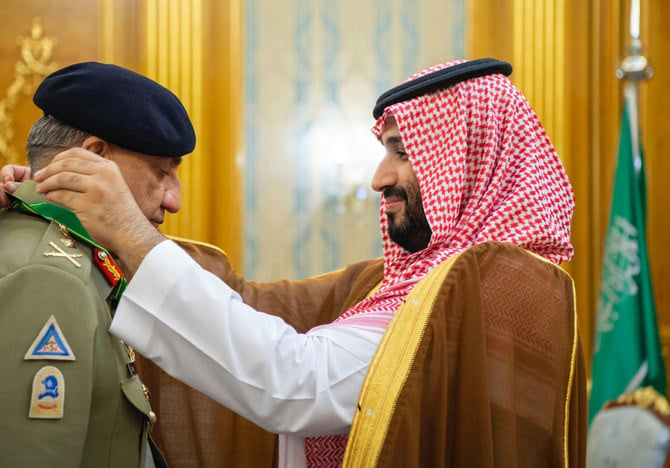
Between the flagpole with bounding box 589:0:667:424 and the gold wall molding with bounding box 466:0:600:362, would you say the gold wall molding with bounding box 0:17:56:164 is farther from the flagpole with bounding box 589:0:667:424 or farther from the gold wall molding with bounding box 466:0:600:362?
the flagpole with bounding box 589:0:667:424

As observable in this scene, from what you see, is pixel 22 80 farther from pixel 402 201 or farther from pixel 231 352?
pixel 231 352

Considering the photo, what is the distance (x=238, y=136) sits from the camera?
418 cm

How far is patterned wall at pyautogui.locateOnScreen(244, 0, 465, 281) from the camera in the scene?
4.28 metres

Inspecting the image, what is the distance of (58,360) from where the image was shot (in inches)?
46.7

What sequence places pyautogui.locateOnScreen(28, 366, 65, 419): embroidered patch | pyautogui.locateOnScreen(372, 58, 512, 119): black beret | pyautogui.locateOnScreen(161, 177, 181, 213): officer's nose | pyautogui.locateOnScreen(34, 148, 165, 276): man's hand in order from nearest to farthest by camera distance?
1. pyautogui.locateOnScreen(28, 366, 65, 419): embroidered patch
2. pyautogui.locateOnScreen(34, 148, 165, 276): man's hand
3. pyautogui.locateOnScreen(161, 177, 181, 213): officer's nose
4. pyautogui.locateOnScreen(372, 58, 512, 119): black beret

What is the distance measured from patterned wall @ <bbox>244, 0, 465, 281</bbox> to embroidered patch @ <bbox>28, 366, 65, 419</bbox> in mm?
3074

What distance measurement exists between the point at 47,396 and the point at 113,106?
0.59 meters

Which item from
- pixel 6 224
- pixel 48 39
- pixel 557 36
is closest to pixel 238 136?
pixel 48 39

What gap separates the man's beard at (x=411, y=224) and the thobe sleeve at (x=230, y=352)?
53 cm

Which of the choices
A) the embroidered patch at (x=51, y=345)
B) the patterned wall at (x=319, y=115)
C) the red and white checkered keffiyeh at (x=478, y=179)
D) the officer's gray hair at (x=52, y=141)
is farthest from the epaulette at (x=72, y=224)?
the patterned wall at (x=319, y=115)

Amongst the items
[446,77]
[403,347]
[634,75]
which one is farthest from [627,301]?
[403,347]

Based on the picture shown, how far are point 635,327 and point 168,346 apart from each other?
265 centimetres

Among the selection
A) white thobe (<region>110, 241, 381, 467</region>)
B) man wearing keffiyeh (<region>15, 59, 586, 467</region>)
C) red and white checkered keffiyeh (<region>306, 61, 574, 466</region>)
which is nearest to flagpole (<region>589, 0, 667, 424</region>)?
red and white checkered keffiyeh (<region>306, 61, 574, 466</region>)

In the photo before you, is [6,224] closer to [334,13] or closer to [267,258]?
[267,258]
